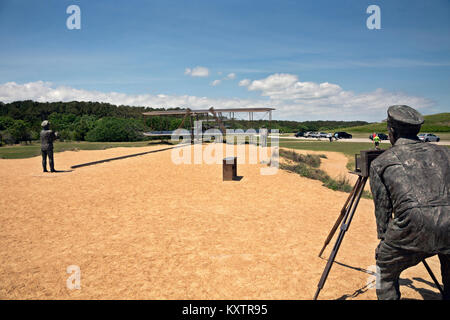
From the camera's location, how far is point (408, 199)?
8.46 ft

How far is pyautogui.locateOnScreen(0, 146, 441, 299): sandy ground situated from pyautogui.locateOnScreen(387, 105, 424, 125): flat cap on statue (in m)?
2.59

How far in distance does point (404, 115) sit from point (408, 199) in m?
0.87

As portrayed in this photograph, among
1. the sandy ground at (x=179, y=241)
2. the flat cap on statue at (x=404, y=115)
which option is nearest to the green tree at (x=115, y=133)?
the sandy ground at (x=179, y=241)

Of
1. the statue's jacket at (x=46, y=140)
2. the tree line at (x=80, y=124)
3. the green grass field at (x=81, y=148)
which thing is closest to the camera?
the statue's jacket at (x=46, y=140)

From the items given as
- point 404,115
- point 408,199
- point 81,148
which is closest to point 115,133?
point 81,148

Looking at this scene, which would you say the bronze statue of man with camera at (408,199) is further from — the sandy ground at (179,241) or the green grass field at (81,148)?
the green grass field at (81,148)

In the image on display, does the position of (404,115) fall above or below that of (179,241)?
above

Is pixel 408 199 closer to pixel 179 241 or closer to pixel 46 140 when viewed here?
pixel 179 241

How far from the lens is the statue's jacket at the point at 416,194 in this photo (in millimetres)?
2521

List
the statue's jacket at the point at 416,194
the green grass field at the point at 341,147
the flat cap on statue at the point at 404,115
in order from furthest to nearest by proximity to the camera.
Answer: the green grass field at the point at 341,147, the flat cap on statue at the point at 404,115, the statue's jacket at the point at 416,194

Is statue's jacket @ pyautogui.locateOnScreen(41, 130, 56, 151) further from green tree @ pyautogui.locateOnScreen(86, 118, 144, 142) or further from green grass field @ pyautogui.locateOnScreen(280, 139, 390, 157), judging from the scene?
green tree @ pyautogui.locateOnScreen(86, 118, 144, 142)

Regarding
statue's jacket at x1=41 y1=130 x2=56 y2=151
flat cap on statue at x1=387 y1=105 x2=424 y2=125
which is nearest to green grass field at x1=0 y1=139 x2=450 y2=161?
statue's jacket at x1=41 y1=130 x2=56 y2=151

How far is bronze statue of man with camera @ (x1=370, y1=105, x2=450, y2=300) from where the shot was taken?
2.53 m
